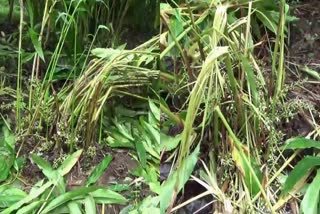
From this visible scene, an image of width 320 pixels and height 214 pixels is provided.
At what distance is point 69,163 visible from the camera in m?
1.36

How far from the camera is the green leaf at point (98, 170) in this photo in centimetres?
134

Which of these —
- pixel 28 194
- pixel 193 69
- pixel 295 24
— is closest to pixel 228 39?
pixel 193 69

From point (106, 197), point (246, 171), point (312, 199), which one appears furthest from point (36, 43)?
point (312, 199)

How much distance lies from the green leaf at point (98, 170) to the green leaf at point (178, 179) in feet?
0.58

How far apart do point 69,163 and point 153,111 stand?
0.20m

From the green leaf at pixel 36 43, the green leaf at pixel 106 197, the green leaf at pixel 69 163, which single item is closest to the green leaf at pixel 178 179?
the green leaf at pixel 106 197

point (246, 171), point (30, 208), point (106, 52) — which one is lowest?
point (30, 208)

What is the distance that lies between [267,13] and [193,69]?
0.79 ft

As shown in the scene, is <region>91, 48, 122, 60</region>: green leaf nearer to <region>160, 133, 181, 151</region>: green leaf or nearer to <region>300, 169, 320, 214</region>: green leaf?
<region>160, 133, 181, 151</region>: green leaf

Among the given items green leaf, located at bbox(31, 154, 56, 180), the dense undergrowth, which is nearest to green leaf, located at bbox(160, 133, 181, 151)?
the dense undergrowth

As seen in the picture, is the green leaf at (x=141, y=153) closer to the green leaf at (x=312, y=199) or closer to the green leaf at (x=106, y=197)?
the green leaf at (x=106, y=197)

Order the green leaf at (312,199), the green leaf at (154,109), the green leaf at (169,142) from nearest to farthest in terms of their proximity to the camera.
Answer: the green leaf at (312,199), the green leaf at (169,142), the green leaf at (154,109)

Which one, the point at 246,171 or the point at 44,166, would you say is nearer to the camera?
the point at 246,171

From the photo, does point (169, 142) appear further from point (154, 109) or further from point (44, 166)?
point (44, 166)
